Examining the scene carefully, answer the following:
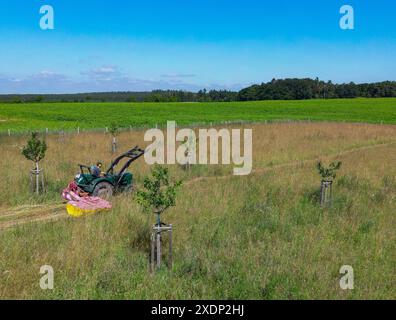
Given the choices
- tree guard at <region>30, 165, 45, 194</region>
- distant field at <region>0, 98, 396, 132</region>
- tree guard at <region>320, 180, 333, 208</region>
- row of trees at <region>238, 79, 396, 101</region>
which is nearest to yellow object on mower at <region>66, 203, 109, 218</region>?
tree guard at <region>30, 165, 45, 194</region>

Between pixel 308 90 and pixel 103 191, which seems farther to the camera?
pixel 308 90

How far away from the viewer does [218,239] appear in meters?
7.85

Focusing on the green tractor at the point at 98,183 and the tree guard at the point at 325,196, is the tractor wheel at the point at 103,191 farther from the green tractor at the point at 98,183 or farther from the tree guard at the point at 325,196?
the tree guard at the point at 325,196

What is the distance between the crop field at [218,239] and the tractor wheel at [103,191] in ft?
1.90

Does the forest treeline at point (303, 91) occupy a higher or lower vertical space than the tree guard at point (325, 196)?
higher

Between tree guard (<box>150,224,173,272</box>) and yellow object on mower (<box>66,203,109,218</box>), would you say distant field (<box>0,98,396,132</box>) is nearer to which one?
yellow object on mower (<box>66,203,109,218</box>)

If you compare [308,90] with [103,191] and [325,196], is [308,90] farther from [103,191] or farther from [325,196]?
[103,191]

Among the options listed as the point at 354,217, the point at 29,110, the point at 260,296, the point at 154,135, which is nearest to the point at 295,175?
the point at 354,217

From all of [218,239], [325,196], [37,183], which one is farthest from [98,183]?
[325,196]

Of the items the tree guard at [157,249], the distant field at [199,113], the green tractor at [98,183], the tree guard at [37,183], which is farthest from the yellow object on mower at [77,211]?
the distant field at [199,113]

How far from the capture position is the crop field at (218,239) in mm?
5902

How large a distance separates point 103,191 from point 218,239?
444 centimetres

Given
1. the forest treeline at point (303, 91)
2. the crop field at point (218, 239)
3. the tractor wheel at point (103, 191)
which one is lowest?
the crop field at point (218, 239)
